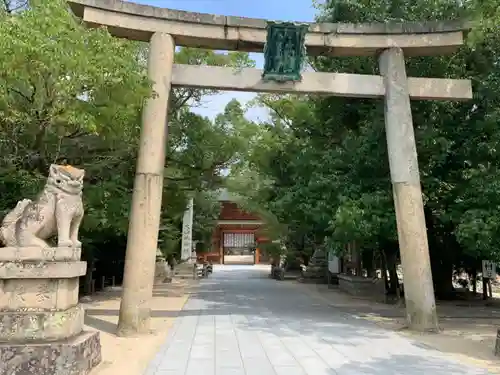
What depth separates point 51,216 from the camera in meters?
5.91

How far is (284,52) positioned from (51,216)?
583 cm

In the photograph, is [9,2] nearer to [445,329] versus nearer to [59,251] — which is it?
[59,251]

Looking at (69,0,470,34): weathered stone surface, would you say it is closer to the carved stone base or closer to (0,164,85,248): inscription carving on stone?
(0,164,85,248): inscription carving on stone

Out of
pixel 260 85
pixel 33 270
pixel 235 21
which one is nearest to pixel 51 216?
pixel 33 270

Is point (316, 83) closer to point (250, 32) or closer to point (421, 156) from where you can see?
point (250, 32)

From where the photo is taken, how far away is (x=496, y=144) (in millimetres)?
9586

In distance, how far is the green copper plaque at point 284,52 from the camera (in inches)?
379

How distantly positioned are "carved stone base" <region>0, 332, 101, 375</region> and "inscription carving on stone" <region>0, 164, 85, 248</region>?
119 cm

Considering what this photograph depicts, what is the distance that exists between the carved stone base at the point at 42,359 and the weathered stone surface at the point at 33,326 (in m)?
0.10

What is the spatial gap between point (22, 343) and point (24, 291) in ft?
1.95

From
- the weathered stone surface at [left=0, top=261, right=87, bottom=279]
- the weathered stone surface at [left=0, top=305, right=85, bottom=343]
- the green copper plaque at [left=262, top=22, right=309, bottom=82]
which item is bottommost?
the weathered stone surface at [left=0, top=305, right=85, bottom=343]

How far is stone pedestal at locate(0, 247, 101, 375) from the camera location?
5141 millimetres

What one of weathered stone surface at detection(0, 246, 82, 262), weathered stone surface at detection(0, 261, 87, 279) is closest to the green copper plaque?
weathered stone surface at detection(0, 246, 82, 262)

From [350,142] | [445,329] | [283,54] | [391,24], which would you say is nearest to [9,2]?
[283,54]
